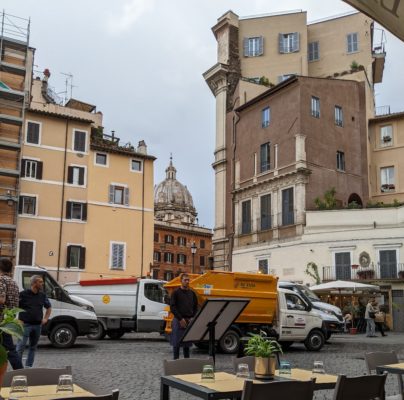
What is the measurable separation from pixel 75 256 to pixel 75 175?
545 cm

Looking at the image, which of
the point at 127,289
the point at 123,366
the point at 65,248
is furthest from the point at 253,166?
the point at 123,366

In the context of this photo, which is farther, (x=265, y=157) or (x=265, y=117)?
(x=265, y=117)

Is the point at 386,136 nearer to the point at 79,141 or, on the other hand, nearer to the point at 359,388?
the point at 79,141

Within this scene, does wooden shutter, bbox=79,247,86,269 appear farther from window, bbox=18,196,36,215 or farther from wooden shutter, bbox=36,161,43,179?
wooden shutter, bbox=36,161,43,179

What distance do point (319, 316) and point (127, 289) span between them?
7.20 meters

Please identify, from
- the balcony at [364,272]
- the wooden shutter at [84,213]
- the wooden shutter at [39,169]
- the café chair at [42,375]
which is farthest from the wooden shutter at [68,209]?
the café chair at [42,375]

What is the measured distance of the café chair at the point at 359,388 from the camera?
473 cm

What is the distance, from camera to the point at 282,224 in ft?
123

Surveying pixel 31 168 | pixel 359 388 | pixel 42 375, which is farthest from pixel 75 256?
pixel 359 388

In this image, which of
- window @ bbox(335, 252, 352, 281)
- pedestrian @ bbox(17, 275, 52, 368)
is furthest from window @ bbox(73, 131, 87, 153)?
pedestrian @ bbox(17, 275, 52, 368)

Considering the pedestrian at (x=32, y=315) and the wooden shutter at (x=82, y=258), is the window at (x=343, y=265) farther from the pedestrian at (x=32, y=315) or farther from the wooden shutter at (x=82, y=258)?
the pedestrian at (x=32, y=315)

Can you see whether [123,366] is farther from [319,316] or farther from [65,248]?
[65,248]

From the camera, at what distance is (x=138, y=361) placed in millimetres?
14820

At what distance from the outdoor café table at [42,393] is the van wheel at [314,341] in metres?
15.0
